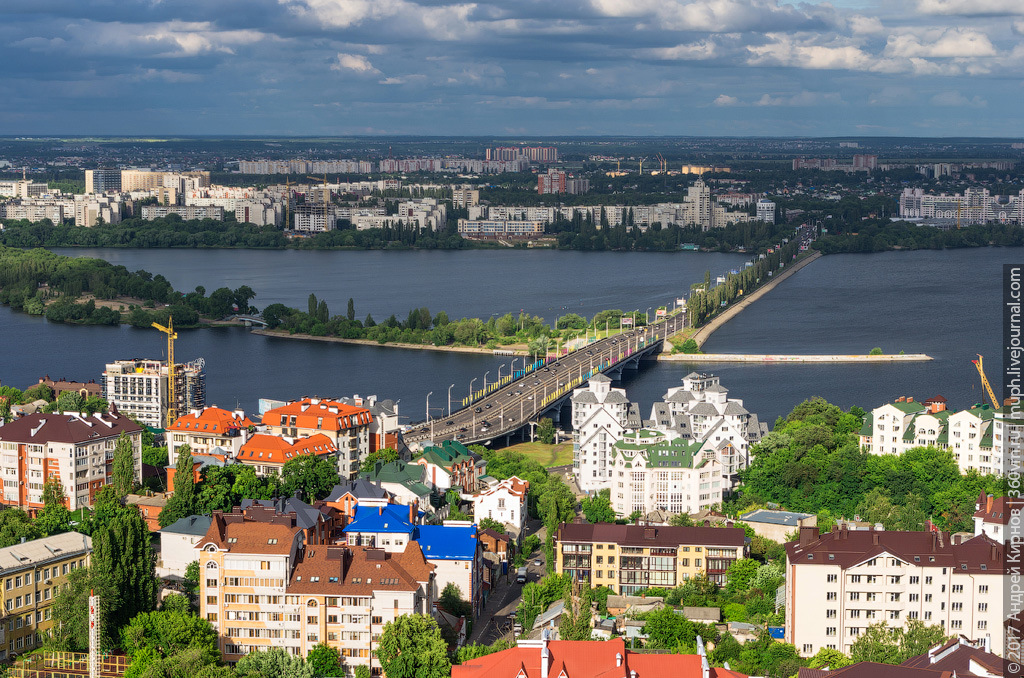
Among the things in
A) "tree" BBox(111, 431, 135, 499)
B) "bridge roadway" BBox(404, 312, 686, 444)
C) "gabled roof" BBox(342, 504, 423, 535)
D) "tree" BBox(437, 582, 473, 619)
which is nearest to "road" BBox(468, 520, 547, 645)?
"tree" BBox(437, 582, 473, 619)

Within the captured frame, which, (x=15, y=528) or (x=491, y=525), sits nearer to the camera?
(x=15, y=528)

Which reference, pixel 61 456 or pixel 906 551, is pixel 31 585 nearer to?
pixel 61 456

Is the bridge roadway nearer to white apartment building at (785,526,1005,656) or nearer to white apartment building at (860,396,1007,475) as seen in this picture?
white apartment building at (860,396,1007,475)

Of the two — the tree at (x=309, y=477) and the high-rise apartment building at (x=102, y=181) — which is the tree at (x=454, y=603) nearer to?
the tree at (x=309, y=477)

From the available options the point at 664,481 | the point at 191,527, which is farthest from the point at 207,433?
the point at 664,481

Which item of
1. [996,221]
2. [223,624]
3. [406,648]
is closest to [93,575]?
[223,624]
